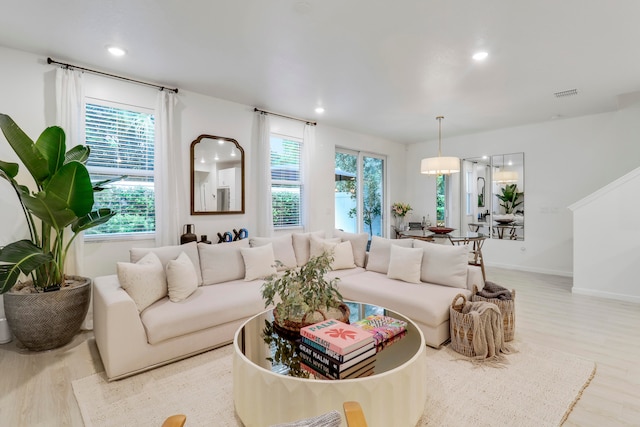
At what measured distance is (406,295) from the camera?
9.61ft

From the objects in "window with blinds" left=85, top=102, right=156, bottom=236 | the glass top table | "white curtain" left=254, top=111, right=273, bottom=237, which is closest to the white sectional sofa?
the glass top table

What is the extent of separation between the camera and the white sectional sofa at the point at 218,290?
235 cm

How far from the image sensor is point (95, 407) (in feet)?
6.42

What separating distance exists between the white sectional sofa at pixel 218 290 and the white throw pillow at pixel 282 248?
13 millimetres

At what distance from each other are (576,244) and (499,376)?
10.9 feet

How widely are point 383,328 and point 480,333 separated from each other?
1.00 metres

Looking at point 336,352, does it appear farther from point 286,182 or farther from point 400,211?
point 400,211

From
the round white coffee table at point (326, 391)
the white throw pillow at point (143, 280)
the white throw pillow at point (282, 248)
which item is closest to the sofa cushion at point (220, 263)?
the white throw pillow at point (282, 248)

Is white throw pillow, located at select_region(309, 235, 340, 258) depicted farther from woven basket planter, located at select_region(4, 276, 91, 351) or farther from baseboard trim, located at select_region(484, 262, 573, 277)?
baseboard trim, located at select_region(484, 262, 573, 277)

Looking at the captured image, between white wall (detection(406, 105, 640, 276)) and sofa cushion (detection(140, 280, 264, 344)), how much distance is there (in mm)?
5213

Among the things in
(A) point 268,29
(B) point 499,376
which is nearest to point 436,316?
(B) point 499,376

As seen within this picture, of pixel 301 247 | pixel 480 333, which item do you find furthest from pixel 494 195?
pixel 480 333

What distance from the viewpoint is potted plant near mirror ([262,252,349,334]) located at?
202cm

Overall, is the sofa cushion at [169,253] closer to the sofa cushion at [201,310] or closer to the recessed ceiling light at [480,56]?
the sofa cushion at [201,310]
